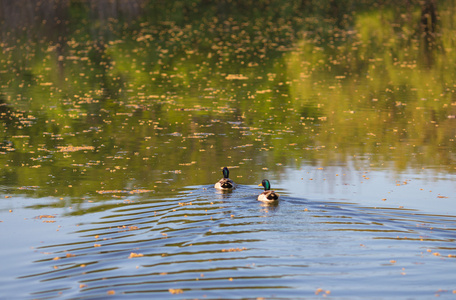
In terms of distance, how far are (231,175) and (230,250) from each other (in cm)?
779

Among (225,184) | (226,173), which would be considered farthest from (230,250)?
(226,173)

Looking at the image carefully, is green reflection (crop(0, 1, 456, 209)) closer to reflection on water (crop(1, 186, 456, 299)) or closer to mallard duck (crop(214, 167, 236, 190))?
mallard duck (crop(214, 167, 236, 190))

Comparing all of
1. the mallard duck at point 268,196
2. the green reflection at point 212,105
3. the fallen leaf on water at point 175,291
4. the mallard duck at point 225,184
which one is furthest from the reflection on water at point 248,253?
the green reflection at point 212,105

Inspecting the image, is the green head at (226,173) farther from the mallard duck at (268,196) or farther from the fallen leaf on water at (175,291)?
the fallen leaf on water at (175,291)

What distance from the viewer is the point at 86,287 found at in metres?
13.0

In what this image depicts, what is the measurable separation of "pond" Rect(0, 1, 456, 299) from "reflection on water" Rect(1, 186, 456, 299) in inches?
2.0

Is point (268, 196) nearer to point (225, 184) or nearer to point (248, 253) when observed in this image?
point (225, 184)

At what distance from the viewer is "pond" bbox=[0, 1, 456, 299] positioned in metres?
13.7

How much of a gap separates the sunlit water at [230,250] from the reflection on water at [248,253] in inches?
0.9

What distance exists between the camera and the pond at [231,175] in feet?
45.1

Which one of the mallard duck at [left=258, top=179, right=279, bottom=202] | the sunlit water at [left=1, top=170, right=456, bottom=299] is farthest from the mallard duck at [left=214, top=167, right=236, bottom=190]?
the mallard duck at [left=258, top=179, right=279, bottom=202]

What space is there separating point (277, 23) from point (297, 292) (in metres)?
66.8

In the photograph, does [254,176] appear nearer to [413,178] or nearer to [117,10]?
[413,178]

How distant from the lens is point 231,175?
74.4ft
